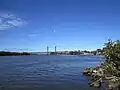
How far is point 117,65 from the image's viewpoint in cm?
3756

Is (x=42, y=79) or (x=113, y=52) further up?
(x=113, y=52)

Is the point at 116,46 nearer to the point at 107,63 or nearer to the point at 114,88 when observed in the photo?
the point at 107,63

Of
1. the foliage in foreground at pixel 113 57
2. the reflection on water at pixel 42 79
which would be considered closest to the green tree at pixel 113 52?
the foliage in foreground at pixel 113 57

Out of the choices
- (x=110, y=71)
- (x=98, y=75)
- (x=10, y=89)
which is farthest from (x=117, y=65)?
(x=98, y=75)

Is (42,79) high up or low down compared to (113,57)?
down

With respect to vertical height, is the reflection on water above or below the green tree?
below

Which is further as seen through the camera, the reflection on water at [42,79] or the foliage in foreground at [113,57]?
the reflection on water at [42,79]

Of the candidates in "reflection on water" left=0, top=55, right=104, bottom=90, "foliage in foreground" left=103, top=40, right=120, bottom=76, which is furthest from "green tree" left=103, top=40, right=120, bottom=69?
"reflection on water" left=0, top=55, right=104, bottom=90

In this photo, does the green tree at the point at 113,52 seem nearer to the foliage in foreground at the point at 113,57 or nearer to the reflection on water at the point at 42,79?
the foliage in foreground at the point at 113,57

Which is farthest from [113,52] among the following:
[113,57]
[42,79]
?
[42,79]

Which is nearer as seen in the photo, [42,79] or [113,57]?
[113,57]

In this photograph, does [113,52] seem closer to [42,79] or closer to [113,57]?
[113,57]

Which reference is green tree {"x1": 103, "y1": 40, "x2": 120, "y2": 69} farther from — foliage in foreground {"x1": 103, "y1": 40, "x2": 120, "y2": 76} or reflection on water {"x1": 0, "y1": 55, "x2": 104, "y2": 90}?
reflection on water {"x1": 0, "y1": 55, "x2": 104, "y2": 90}

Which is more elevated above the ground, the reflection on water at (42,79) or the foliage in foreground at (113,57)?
the foliage in foreground at (113,57)
